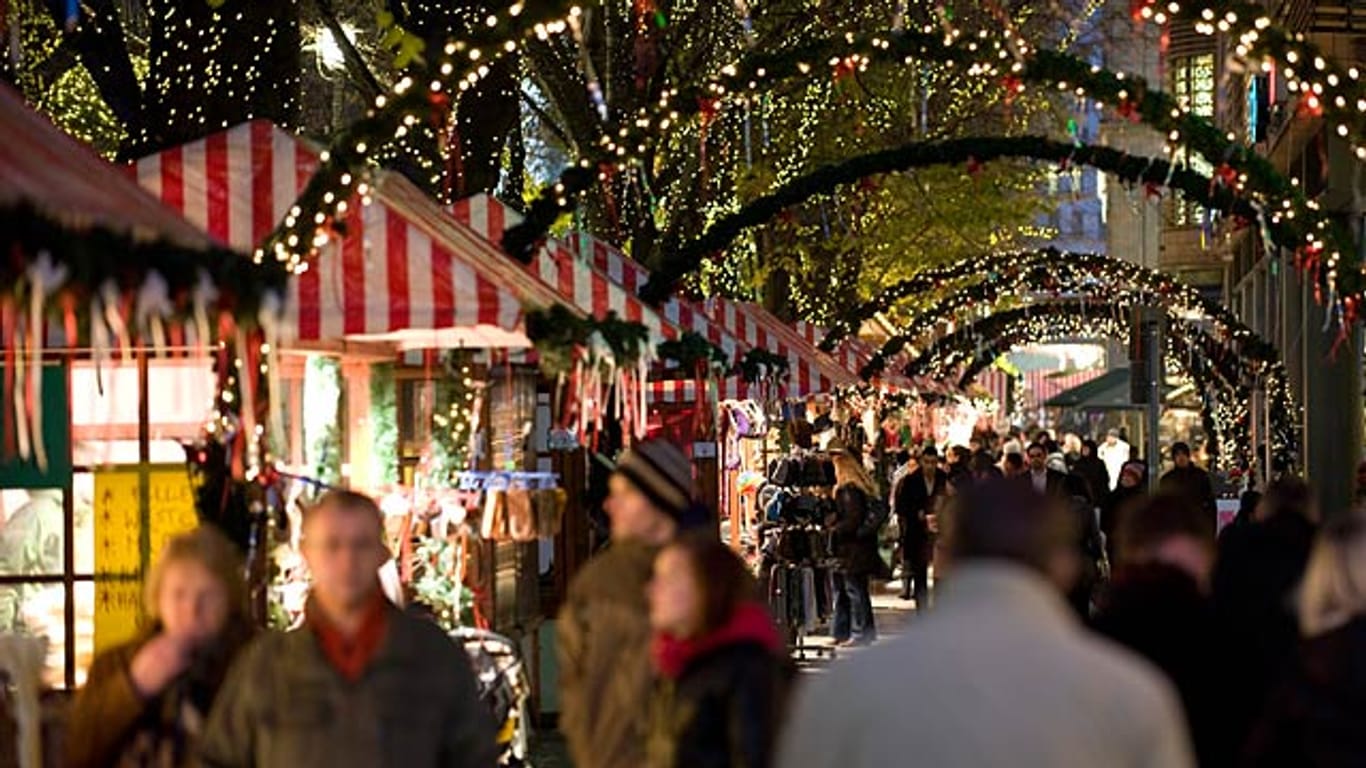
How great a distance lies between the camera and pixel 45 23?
25.1m

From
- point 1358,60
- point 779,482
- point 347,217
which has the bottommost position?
point 779,482

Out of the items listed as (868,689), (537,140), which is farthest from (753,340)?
(537,140)

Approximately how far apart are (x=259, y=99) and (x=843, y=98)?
1900 centimetres

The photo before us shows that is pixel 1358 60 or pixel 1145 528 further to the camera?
pixel 1358 60

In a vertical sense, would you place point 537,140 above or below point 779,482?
above

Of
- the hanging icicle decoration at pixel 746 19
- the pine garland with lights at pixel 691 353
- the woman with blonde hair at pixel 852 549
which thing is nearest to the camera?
the pine garland with lights at pixel 691 353

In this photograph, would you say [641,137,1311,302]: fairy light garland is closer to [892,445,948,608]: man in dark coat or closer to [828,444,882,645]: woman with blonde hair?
[828,444,882,645]: woman with blonde hair

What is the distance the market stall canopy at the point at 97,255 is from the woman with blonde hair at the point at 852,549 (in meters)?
14.1

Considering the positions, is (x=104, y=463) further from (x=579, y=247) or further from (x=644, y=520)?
(x=579, y=247)

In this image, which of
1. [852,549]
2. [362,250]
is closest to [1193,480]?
[852,549]

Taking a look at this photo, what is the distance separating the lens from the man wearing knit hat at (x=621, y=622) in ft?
27.1

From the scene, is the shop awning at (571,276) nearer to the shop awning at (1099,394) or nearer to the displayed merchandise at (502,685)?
the displayed merchandise at (502,685)

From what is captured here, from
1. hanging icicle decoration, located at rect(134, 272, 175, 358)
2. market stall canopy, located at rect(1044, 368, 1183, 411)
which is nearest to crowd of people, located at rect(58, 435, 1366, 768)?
hanging icicle decoration, located at rect(134, 272, 175, 358)

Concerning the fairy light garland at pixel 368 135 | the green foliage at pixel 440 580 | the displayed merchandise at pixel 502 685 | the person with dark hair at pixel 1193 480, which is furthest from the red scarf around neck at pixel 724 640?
the person with dark hair at pixel 1193 480
